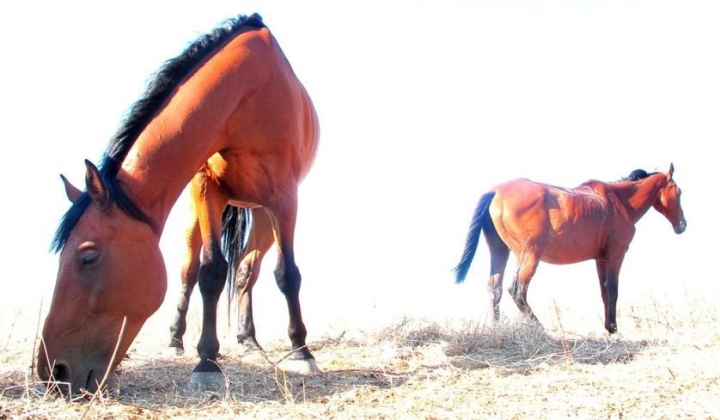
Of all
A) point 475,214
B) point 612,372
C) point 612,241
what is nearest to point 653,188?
point 612,241

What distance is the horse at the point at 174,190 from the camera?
3.44 metres

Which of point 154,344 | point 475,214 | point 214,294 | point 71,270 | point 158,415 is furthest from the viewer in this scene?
point 475,214

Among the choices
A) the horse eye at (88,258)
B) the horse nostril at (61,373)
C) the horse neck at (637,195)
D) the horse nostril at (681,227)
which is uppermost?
the horse neck at (637,195)

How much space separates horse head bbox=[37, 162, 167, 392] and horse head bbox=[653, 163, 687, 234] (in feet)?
29.2

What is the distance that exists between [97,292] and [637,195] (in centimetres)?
842

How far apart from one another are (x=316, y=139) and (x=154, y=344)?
8.21 ft

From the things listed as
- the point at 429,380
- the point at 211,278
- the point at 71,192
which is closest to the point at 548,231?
the point at 429,380

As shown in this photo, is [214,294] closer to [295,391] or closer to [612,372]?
[295,391]

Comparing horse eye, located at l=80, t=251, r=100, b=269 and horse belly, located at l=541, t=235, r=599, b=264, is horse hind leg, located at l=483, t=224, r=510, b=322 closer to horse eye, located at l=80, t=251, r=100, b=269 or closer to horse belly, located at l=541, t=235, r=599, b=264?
horse belly, located at l=541, t=235, r=599, b=264

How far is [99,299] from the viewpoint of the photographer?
3.46 metres

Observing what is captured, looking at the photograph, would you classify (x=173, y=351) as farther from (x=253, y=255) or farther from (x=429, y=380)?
(x=429, y=380)

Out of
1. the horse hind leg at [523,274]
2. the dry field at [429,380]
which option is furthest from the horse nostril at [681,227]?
the dry field at [429,380]

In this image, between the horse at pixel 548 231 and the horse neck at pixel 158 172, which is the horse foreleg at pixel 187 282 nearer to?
the horse neck at pixel 158 172

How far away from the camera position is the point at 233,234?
6215mm
